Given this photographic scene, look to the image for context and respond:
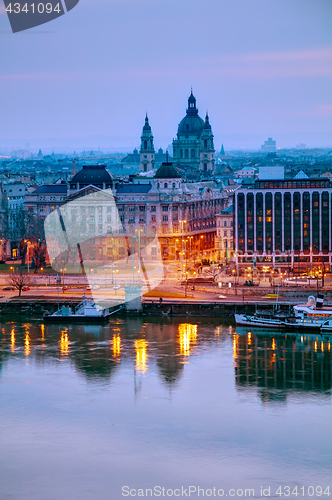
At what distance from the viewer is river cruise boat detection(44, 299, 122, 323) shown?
1951 inches

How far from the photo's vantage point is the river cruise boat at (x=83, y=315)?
49.6m

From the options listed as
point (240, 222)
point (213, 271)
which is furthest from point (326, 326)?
point (240, 222)

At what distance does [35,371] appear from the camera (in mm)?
38219

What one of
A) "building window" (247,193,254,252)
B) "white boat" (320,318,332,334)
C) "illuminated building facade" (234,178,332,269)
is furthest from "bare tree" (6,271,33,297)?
"white boat" (320,318,332,334)

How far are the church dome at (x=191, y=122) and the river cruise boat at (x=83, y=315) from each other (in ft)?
263

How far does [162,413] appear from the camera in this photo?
32.4 m

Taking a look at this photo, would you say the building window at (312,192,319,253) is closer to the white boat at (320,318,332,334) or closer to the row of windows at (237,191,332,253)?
the row of windows at (237,191,332,253)

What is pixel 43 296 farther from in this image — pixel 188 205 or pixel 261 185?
pixel 188 205

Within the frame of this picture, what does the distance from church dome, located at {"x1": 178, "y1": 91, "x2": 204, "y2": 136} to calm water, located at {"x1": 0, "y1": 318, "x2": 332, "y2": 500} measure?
8487 cm

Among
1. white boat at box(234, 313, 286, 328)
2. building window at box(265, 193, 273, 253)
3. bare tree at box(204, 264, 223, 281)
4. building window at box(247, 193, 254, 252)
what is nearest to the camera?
white boat at box(234, 313, 286, 328)

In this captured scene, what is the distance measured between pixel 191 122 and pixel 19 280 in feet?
246

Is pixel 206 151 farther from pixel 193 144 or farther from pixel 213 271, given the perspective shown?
pixel 213 271

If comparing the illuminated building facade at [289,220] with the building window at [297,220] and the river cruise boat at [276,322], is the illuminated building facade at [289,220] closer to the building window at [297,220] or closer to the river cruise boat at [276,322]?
the building window at [297,220]

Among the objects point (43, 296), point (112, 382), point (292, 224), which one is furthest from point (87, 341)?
point (292, 224)
